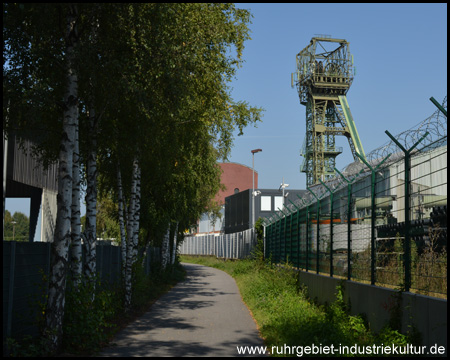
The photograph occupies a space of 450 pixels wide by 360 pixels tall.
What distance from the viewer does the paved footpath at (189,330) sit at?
385 inches

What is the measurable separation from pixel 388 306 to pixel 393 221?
139cm

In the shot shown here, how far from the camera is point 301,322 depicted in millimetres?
10508

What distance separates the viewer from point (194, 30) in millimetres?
13195

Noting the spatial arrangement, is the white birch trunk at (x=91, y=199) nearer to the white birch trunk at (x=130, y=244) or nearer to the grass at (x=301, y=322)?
the white birch trunk at (x=130, y=244)

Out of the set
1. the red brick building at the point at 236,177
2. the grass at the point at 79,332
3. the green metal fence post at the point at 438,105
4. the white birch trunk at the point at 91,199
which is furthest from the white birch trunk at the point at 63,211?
the red brick building at the point at 236,177

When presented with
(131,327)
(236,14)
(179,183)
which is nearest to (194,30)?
(236,14)

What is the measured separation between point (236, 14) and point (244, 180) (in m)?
74.7

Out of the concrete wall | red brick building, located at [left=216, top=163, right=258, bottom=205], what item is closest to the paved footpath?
the concrete wall

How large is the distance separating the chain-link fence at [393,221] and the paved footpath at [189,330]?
2.42 meters

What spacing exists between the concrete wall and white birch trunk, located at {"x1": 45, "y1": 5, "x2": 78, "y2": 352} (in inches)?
193

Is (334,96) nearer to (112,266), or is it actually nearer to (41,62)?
(112,266)

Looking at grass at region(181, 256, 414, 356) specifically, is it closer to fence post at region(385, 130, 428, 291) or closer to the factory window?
fence post at region(385, 130, 428, 291)

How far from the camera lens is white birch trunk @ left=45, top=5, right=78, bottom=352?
9.33 meters

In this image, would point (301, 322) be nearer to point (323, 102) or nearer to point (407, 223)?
point (407, 223)
